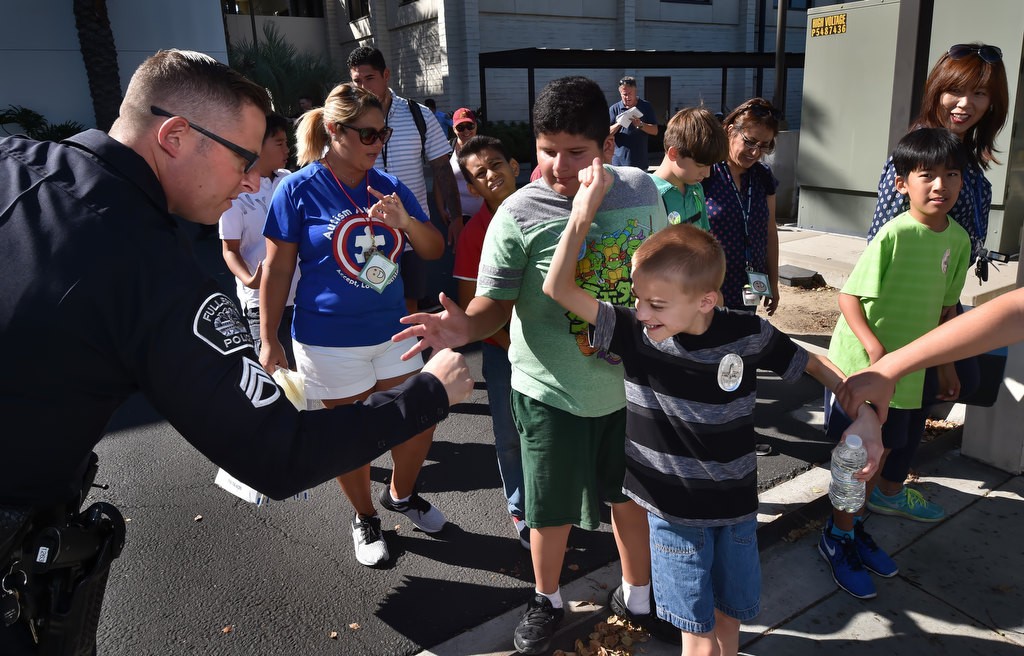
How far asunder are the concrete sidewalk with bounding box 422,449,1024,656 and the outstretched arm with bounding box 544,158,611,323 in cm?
137

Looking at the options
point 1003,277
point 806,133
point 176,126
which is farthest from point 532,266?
point 806,133

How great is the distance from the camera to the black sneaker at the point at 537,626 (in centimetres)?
262

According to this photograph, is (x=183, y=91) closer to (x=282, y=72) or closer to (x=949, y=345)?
(x=949, y=345)

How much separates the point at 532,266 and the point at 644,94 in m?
24.5

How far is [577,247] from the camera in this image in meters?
2.19

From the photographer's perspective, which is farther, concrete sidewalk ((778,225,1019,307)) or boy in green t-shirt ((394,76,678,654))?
concrete sidewalk ((778,225,1019,307))

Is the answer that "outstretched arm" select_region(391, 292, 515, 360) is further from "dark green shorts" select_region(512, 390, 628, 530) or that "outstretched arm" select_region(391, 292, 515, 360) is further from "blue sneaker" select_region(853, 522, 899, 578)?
"blue sneaker" select_region(853, 522, 899, 578)

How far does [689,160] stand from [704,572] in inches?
83.2

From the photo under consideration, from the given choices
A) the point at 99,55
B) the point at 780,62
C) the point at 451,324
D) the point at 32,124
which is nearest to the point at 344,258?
the point at 451,324

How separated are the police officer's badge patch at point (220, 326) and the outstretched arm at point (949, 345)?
1.70 metres

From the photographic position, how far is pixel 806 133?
9.30 metres

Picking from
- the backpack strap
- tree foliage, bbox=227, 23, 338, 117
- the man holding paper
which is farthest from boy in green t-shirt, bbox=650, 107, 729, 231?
tree foliage, bbox=227, 23, 338, 117

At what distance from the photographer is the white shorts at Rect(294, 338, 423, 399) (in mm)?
3173

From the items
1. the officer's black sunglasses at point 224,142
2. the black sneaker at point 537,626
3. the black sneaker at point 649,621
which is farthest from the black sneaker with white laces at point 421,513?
the officer's black sunglasses at point 224,142
